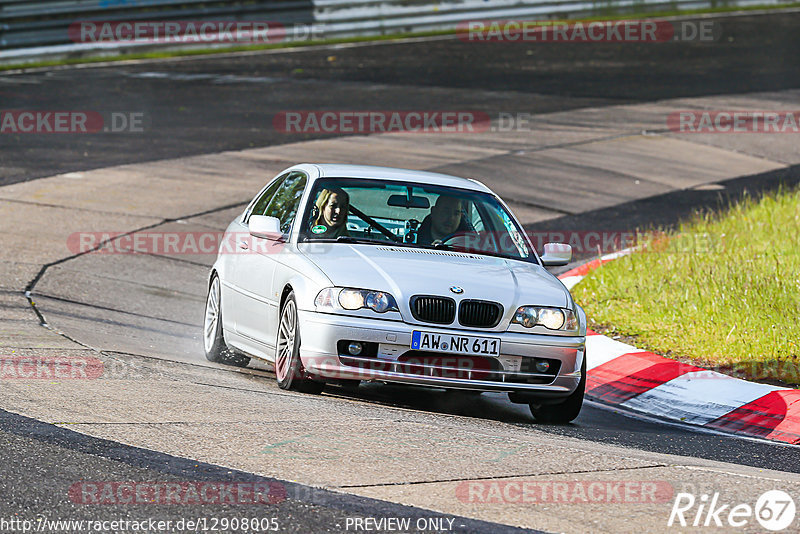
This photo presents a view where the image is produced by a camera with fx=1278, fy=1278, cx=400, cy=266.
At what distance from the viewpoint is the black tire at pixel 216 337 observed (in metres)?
9.59

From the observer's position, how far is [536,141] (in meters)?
20.2

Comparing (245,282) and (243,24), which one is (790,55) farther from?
(245,282)

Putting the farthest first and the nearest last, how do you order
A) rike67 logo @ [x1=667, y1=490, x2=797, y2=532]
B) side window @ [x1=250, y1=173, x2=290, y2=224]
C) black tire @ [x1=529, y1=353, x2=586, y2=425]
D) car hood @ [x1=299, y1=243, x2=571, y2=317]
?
side window @ [x1=250, y1=173, x2=290, y2=224] < black tire @ [x1=529, y1=353, x2=586, y2=425] < car hood @ [x1=299, y1=243, x2=571, y2=317] < rike67 logo @ [x1=667, y1=490, x2=797, y2=532]

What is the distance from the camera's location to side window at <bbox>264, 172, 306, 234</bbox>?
356 inches

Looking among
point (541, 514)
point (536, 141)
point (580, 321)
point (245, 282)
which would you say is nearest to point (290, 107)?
point (536, 141)

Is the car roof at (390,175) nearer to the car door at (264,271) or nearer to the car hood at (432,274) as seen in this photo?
the car door at (264,271)

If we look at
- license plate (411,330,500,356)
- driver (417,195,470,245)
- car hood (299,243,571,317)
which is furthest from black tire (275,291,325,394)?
driver (417,195,470,245)

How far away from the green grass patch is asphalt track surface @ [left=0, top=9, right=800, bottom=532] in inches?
51.8

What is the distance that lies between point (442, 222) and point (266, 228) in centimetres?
124

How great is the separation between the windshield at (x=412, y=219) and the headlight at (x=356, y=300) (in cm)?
97

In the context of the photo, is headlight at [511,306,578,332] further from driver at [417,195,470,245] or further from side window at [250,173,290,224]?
side window at [250,173,290,224]

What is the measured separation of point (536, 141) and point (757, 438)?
41.1ft

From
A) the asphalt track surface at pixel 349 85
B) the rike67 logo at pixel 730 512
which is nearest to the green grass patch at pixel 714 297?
the rike67 logo at pixel 730 512

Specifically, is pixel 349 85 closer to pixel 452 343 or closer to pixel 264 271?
pixel 264 271
